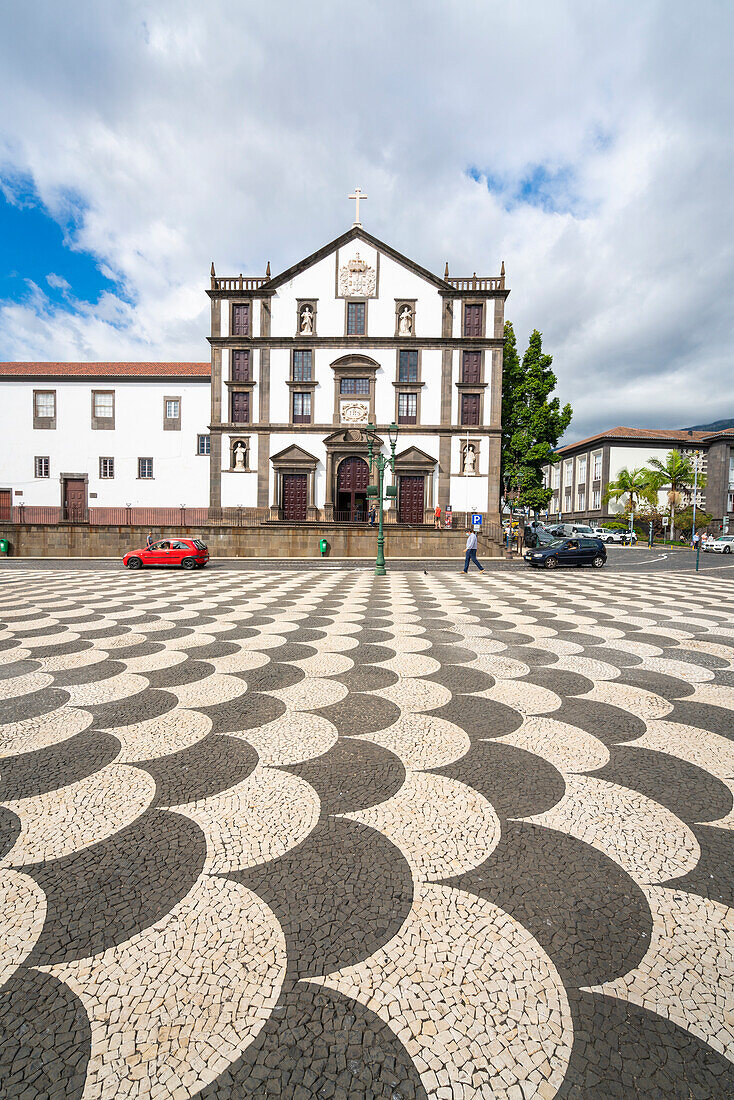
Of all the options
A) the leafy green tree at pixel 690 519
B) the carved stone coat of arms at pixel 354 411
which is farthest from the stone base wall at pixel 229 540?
the leafy green tree at pixel 690 519

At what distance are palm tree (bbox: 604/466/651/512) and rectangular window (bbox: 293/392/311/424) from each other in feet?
149

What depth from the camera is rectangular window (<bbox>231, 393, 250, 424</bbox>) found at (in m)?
34.7

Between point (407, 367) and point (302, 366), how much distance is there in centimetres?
733

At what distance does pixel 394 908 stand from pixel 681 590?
13.9 m

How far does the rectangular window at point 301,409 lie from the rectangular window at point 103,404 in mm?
13835

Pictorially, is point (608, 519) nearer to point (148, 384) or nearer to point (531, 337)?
point (531, 337)

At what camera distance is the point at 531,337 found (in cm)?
3572

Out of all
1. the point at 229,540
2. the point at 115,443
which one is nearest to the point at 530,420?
the point at 229,540

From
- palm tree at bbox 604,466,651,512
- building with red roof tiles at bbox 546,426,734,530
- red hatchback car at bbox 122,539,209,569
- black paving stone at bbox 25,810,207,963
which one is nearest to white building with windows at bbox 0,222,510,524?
red hatchback car at bbox 122,539,209,569

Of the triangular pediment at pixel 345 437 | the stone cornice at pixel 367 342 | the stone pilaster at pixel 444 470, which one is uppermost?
the stone cornice at pixel 367 342

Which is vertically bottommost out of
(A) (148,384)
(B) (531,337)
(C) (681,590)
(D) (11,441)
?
(C) (681,590)

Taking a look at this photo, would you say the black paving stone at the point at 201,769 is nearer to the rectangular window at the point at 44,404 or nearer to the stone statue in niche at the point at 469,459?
the stone statue in niche at the point at 469,459

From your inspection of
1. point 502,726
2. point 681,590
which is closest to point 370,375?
point 681,590

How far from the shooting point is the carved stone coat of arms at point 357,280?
3397cm
